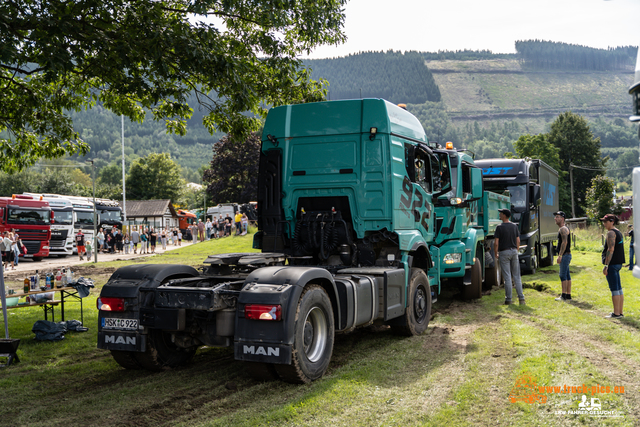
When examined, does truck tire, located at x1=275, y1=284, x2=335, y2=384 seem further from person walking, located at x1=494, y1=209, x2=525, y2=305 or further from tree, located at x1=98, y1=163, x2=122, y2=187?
tree, located at x1=98, y1=163, x2=122, y2=187

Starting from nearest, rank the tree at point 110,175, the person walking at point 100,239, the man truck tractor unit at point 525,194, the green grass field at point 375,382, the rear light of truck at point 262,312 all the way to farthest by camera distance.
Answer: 1. the green grass field at point 375,382
2. the rear light of truck at point 262,312
3. the man truck tractor unit at point 525,194
4. the person walking at point 100,239
5. the tree at point 110,175

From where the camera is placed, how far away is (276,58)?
35.2ft

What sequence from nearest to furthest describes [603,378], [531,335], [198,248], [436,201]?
[603,378] → [531,335] → [436,201] → [198,248]

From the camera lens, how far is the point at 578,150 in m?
63.9

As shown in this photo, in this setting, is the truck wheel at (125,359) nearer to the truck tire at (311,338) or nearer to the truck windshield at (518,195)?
the truck tire at (311,338)

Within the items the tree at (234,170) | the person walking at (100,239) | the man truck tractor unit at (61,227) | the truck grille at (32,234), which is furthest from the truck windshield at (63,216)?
the tree at (234,170)

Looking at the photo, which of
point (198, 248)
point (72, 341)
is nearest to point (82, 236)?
point (198, 248)

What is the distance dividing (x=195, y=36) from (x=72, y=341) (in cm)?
534

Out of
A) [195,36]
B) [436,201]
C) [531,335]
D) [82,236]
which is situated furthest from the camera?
[82,236]

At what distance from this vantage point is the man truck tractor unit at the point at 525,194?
16.3m

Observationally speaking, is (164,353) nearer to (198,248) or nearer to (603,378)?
(603,378)

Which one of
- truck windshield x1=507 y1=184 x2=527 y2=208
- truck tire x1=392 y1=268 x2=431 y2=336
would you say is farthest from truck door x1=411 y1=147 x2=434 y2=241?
truck windshield x1=507 y1=184 x2=527 y2=208

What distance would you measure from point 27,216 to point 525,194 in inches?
1028

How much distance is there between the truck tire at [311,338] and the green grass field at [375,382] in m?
0.16
